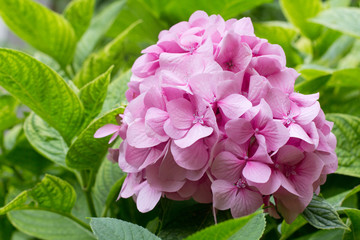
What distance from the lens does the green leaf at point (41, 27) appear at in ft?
2.46

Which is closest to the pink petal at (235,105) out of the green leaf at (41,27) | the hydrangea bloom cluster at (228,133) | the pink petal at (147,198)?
the hydrangea bloom cluster at (228,133)

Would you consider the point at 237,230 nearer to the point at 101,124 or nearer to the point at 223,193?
the point at 223,193

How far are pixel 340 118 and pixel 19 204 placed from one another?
0.46 metres

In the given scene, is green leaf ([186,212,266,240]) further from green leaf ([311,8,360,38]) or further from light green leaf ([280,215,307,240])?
green leaf ([311,8,360,38])

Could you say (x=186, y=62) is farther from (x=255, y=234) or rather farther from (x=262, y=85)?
(x=255, y=234)

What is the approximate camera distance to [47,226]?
0.66 m

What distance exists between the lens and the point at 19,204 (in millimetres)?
516

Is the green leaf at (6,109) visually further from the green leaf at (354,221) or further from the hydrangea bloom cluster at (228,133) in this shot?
the green leaf at (354,221)

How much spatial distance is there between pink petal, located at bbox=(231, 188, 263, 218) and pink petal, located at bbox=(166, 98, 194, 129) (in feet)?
0.27

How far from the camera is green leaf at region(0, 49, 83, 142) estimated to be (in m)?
0.50

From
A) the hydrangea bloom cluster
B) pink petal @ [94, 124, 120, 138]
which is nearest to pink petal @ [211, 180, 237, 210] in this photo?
the hydrangea bloom cluster

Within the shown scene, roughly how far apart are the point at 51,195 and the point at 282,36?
55 cm

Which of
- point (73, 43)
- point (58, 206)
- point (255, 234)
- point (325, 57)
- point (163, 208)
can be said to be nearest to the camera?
point (255, 234)

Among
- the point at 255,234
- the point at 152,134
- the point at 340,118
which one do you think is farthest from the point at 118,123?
the point at 340,118
